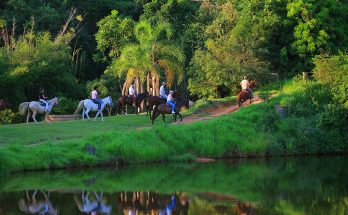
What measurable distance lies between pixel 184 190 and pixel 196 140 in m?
9.92

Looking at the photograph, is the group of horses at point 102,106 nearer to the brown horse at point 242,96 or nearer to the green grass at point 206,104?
the brown horse at point 242,96

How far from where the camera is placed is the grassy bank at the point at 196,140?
25.7 meters

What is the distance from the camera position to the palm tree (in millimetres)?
41844

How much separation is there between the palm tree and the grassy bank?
662 centimetres

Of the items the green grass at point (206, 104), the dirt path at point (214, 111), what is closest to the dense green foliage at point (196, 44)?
the green grass at point (206, 104)

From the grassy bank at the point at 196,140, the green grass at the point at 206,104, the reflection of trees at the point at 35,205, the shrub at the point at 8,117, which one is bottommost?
the reflection of trees at the point at 35,205

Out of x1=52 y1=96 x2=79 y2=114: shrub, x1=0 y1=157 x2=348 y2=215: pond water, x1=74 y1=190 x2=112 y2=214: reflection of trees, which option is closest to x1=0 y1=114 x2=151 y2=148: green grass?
x1=0 y1=157 x2=348 y2=215: pond water

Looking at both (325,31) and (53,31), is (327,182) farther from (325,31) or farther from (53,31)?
(53,31)

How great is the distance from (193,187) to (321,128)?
14.2 meters

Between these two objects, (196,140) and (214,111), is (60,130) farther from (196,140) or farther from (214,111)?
(214,111)

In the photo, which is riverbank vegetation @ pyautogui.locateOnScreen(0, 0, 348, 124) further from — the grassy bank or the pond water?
the pond water

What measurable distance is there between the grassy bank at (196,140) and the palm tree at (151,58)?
6.62m

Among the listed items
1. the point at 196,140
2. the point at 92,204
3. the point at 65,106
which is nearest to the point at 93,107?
the point at 65,106

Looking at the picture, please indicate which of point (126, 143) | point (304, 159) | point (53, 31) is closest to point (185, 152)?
point (126, 143)
